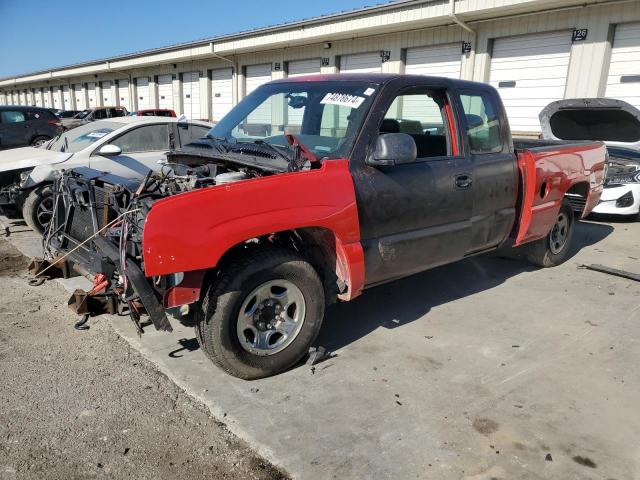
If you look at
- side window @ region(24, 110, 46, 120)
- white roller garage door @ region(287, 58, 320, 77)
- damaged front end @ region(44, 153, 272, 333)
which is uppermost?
white roller garage door @ region(287, 58, 320, 77)

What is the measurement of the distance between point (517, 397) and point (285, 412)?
146cm

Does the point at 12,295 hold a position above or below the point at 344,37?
below

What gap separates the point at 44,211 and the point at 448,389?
5469mm

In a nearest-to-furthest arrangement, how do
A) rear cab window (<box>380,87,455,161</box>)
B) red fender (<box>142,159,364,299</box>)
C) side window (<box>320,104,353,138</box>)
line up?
1. red fender (<box>142,159,364,299</box>)
2. side window (<box>320,104,353,138</box>)
3. rear cab window (<box>380,87,455,161</box>)

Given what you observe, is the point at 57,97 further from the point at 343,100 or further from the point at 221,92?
the point at 343,100

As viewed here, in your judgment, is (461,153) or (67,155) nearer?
(461,153)

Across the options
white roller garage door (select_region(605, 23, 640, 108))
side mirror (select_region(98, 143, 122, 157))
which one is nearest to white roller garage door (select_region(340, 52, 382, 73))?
white roller garage door (select_region(605, 23, 640, 108))

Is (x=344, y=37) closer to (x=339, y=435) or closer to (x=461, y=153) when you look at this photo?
(x=461, y=153)

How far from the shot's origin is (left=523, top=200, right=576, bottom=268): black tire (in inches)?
227

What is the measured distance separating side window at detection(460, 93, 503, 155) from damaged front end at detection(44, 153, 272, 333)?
2.02 meters

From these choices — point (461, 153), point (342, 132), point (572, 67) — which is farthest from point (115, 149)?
point (572, 67)

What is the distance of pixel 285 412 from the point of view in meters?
2.99

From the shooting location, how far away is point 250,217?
2994mm

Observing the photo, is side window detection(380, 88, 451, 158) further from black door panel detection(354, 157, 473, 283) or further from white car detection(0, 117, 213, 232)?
white car detection(0, 117, 213, 232)
